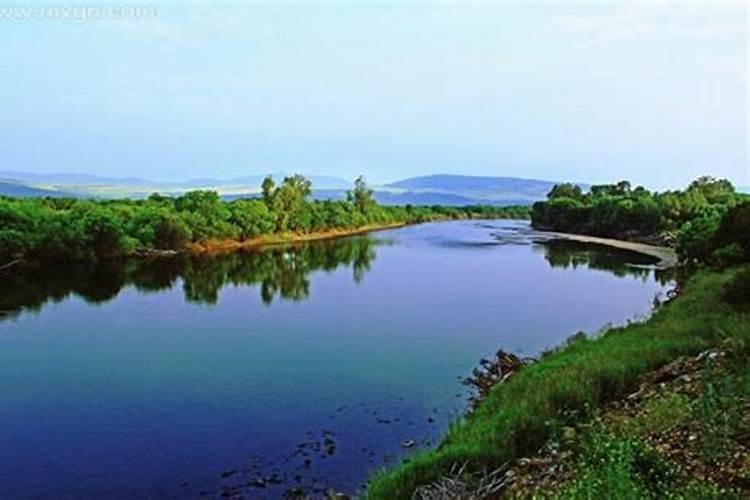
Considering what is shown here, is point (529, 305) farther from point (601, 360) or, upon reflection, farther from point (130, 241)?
point (130, 241)

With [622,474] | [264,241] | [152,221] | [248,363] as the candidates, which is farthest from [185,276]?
[622,474]

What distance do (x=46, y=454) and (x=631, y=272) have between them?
41.4 m

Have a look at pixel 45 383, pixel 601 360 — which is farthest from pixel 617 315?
pixel 45 383

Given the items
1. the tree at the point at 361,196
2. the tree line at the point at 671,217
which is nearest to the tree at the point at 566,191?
the tree line at the point at 671,217

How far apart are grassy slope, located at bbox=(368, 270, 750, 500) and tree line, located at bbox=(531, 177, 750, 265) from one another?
974cm

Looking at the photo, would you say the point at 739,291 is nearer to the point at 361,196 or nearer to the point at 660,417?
the point at 660,417

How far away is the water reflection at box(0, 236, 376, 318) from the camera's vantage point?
3553 centimetres

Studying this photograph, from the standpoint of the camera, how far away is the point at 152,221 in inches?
2333

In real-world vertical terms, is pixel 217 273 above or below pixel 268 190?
below

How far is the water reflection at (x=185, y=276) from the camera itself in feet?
117

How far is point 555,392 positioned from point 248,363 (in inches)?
469

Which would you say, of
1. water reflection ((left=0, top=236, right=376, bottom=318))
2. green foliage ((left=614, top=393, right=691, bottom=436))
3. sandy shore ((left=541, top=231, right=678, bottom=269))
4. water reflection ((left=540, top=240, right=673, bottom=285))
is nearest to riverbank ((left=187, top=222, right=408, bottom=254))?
water reflection ((left=0, top=236, right=376, bottom=318))

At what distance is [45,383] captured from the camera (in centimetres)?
1941

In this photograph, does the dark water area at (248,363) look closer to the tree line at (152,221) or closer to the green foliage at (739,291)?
the tree line at (152,221)
